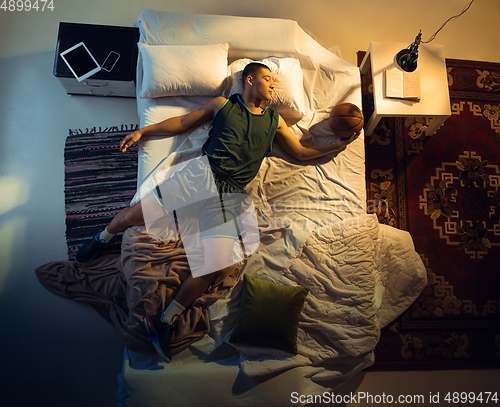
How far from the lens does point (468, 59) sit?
9.18ft

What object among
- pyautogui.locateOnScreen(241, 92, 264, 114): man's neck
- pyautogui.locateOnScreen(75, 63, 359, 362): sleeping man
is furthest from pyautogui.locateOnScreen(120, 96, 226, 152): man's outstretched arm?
pyautogui.locateOnScreen(241, 92, 264, 114): man's neck

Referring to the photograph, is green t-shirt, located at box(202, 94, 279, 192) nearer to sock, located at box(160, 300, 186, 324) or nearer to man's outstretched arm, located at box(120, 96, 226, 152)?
man's outstretched arm, located at box(120, 96, 226, 152)

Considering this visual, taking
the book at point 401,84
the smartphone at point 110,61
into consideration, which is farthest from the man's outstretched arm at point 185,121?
the book at point 401,84

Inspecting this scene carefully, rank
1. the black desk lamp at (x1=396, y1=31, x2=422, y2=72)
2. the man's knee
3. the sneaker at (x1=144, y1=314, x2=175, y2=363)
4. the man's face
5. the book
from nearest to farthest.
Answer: the sneaker at (x1=144, y1=314, x2=175, y2=363) < the man's knee < the man's face < the black desk lamp at (x1=396, y1=31, x2=422, y2=72) < the book

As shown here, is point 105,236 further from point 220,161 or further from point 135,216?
point 220,161

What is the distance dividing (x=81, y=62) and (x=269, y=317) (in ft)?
6.75

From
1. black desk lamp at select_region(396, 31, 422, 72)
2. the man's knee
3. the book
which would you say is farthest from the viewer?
the book

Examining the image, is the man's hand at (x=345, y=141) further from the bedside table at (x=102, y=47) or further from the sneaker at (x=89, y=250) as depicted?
the sneaker at (x=89, y=250)

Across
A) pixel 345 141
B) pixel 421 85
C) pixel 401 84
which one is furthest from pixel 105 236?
pixel 421 85

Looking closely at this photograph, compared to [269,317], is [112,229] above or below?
above

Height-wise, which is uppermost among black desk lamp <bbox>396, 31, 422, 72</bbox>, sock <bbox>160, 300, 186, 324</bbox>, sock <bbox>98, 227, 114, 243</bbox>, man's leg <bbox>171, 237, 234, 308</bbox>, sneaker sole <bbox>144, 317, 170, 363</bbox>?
black desk lamp <bbox>396, 31, 422, 72</bbox>

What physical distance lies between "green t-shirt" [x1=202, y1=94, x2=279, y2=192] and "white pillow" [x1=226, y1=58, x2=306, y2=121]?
0.51ft

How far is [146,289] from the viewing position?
5.69ft

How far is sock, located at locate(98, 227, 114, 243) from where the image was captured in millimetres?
1950
